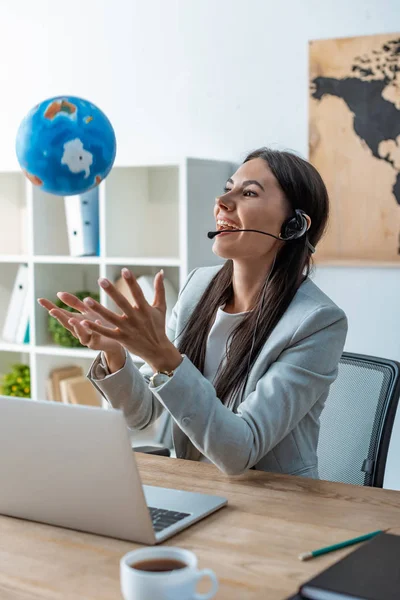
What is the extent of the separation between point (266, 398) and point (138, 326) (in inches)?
14.1

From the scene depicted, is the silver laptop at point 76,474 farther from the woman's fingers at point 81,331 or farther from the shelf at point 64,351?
the shelf at point 64,351

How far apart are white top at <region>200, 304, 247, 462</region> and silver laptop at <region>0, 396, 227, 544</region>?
60cm

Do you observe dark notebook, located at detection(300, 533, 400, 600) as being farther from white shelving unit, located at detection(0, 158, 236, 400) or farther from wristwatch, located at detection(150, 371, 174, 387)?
white shelving unit, located at detection(0, 158, 236, 400)

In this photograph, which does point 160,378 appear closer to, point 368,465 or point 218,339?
point 218,339

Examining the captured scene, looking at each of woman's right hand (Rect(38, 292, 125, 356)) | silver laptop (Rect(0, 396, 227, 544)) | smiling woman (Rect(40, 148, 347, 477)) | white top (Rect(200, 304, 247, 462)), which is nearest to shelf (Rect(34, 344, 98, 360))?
smiling woman (Rect(40, 148, 347, 477))

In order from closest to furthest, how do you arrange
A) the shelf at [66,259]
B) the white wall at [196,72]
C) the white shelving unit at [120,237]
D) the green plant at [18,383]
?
the white wall at [196,72], the white shelving unit at [120,237], the shelf at [66,259], the green plant at [18,383]

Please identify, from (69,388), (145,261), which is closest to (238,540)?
(145,261)

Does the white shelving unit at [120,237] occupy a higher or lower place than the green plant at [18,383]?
higher

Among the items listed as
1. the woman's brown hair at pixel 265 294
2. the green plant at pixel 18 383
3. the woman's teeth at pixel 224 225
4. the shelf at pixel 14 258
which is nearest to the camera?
the woman's brown hair at pixel 265 294

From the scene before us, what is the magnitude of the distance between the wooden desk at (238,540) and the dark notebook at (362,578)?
59 mm

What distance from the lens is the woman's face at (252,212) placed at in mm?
1878

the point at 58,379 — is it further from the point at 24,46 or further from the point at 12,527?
the point at 12,527

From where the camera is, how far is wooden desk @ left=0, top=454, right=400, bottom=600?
107 centimetres

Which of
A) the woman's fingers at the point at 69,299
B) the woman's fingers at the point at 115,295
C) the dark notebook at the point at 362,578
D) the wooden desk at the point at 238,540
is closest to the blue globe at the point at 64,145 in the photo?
the woman's fingers at the point at 69,299
